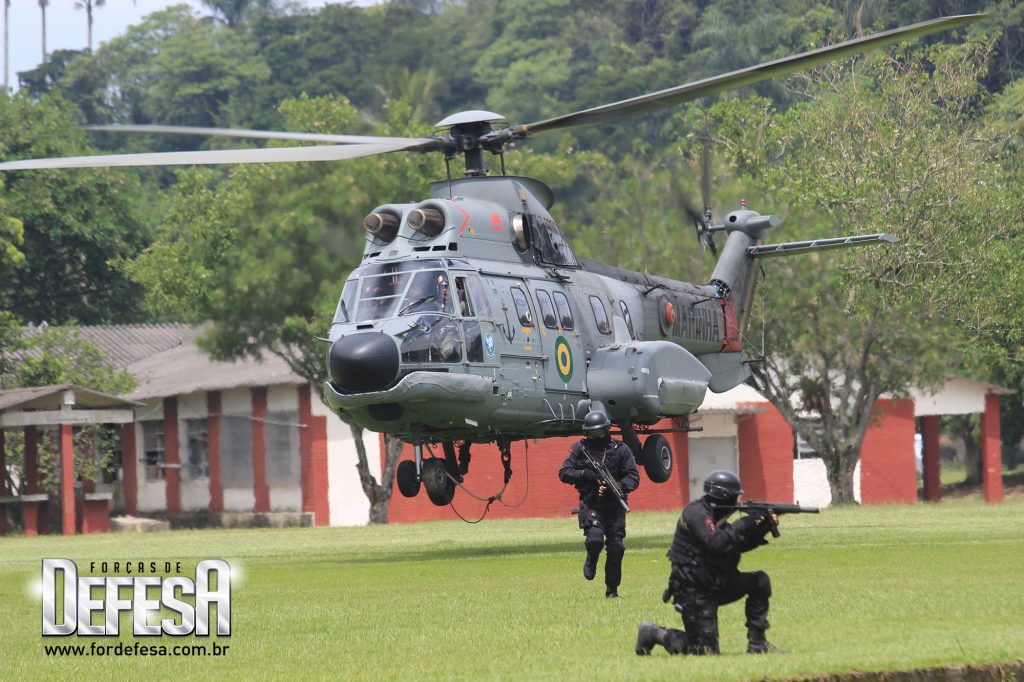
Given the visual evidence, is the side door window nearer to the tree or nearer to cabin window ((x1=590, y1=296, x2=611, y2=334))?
cabin window ((x1=590, y1=296, x2=611, y2=334))

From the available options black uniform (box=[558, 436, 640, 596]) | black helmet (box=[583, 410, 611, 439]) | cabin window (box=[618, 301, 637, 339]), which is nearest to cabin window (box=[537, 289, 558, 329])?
cabin window (box=[618, 301, 637, 339])

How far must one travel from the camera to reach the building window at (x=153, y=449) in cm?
5294

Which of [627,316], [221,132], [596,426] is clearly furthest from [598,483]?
[627,316]

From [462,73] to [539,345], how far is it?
294 feet

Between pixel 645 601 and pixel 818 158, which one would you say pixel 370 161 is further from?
pixel 645 601

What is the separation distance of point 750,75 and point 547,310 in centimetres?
548

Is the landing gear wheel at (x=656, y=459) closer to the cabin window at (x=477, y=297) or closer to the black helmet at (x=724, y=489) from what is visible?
the cabin window at (x=477, y=297)

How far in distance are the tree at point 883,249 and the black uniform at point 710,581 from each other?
28099 millimetres

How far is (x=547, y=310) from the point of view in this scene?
23281mm

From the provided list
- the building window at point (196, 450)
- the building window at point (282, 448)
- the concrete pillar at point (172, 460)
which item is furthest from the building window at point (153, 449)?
the building window at point (282, 448)

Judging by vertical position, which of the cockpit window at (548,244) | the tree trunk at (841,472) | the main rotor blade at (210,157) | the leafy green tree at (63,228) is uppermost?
the leafy green tree at (63,228)

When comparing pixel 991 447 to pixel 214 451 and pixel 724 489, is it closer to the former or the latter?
pixel 214 451

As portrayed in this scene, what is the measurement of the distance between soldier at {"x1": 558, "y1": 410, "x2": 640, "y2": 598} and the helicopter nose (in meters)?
4.48

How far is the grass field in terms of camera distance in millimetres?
11727
